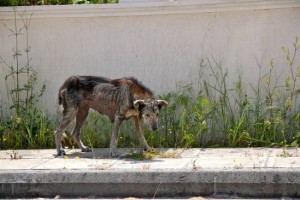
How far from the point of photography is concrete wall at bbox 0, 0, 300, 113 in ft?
35.4

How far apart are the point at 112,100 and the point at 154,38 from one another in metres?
1.65

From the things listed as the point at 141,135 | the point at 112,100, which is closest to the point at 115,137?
the point at 141,135

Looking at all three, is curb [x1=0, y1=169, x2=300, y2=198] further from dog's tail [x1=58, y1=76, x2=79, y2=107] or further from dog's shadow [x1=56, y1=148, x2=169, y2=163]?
dog's tail [x1=58, y1=76, x2=79, y2=107]

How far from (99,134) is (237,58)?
248 centimetres

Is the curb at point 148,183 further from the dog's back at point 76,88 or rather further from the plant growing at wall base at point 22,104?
the plant growing at wall base at point 22,104

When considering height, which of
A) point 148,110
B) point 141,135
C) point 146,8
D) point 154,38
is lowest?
point 141,135

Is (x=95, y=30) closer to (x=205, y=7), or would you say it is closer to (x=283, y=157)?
(x=205, y=7)

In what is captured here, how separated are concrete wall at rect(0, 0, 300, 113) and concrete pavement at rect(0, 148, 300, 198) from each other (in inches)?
86.3

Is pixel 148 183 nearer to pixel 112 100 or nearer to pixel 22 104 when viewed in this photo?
pixel 112 100

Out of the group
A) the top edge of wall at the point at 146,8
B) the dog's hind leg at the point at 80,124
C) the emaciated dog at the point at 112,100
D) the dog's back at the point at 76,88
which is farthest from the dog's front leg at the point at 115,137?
the top edge of wall at the point at 146,8

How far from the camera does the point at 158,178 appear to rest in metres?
8.26

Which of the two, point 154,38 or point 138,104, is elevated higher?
point 154,38

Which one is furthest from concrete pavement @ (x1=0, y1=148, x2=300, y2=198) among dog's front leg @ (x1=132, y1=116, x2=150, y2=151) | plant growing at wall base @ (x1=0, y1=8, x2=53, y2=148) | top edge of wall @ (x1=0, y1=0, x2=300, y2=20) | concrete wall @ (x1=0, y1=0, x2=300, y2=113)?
top edge of wall @ (x1=0, y1=0, x2=300, y2=20)

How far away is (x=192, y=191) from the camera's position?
8188mm
